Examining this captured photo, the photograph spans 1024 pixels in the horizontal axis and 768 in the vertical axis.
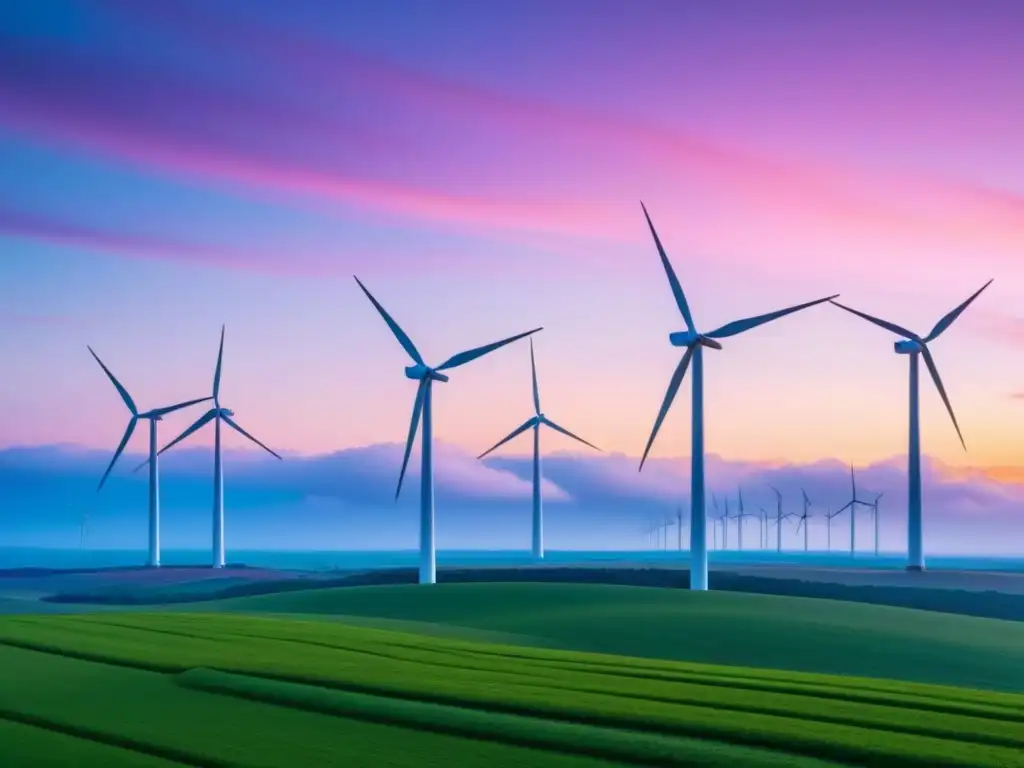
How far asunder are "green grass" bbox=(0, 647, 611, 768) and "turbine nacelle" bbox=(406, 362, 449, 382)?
39.3 metres

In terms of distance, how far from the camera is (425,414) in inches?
2387

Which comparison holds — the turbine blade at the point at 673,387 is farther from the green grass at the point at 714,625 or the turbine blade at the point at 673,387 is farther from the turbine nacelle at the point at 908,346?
the turbine nacelle at the point at 908,346

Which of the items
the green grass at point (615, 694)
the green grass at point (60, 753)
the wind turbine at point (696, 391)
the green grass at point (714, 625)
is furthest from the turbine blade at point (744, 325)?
the green grass at point (60, 753)

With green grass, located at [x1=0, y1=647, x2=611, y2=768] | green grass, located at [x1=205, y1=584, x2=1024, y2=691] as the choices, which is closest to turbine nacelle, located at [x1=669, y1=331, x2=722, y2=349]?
green grass, located at [x1=205, y1=584, x2=1024, y2=691]

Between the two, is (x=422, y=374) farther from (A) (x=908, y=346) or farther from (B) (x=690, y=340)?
(A) (x=908, y=346)

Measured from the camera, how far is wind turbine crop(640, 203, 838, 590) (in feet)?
168

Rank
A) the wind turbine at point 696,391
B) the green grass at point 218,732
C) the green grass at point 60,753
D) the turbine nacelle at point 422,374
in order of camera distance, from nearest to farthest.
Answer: the green grass at point 60,753 < the green grass at point 218,732 < the wind turbine at point 696,391 < the turbine nacelle at point 422,374

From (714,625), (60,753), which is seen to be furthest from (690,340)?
(60,753)

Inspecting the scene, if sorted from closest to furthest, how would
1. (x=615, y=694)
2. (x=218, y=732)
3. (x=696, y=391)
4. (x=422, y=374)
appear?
1. (x=218, y=732)
2. (x=615, y=694)
3. (x=696, y=391)
4. (x=422, y=374)

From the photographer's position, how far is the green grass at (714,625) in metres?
29.9

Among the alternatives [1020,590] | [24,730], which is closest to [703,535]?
[1020,590]

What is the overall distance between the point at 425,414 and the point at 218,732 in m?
43.9

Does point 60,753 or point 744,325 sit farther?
point 744,325

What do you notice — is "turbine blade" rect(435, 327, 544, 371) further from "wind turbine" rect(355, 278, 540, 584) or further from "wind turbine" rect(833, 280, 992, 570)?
"wind turbine" rect(833, 280, 992, 570)
